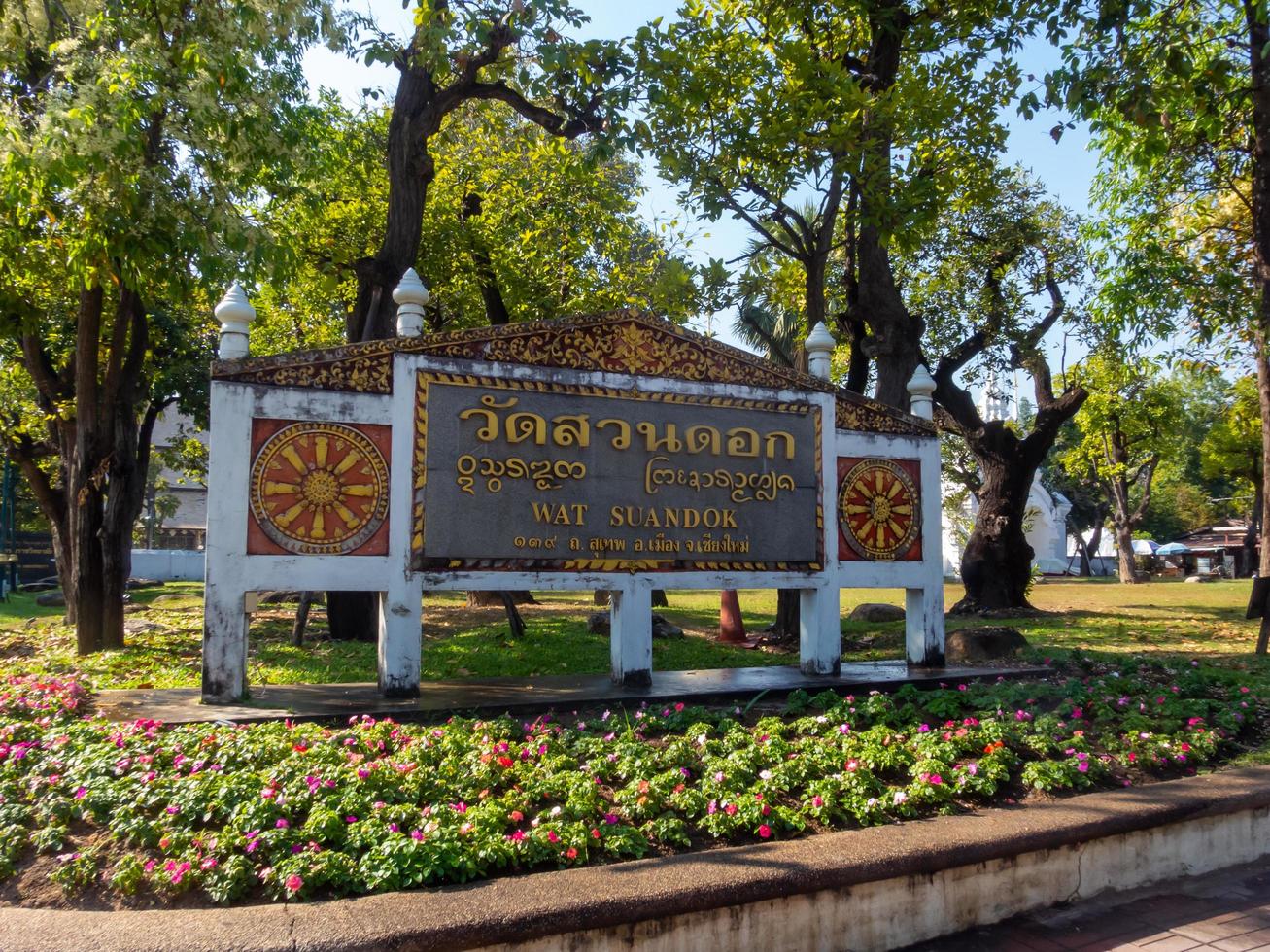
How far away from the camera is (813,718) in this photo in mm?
6570

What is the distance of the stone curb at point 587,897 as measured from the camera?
3.40 metres

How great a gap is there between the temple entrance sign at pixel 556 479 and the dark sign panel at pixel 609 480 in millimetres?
16

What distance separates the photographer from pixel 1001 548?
18.2 meters

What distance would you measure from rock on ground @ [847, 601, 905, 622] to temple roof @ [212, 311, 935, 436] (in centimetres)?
852

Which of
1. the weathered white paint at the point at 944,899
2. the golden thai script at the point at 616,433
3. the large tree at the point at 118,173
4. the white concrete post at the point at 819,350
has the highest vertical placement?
the large tree at the point at 118,173

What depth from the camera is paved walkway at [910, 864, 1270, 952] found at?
4383 mm

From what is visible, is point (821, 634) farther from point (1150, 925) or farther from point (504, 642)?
point (504, 642)

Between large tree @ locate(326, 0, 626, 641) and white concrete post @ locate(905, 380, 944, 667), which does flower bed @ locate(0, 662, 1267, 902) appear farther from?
large tree @ locate(326, 0, 626, 641)

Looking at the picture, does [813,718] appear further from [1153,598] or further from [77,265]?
[1153,598]

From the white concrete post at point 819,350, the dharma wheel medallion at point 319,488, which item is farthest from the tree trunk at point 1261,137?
the dharma wheel medallion at point 319,488

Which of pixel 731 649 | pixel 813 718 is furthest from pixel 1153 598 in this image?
pixel 813 718

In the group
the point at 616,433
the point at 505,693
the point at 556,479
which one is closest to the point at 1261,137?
the point at 616,433

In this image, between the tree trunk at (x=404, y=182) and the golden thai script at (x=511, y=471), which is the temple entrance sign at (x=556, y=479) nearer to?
the golden thai script at (x=511, y=471)

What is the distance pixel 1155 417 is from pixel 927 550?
24021 millimetres
